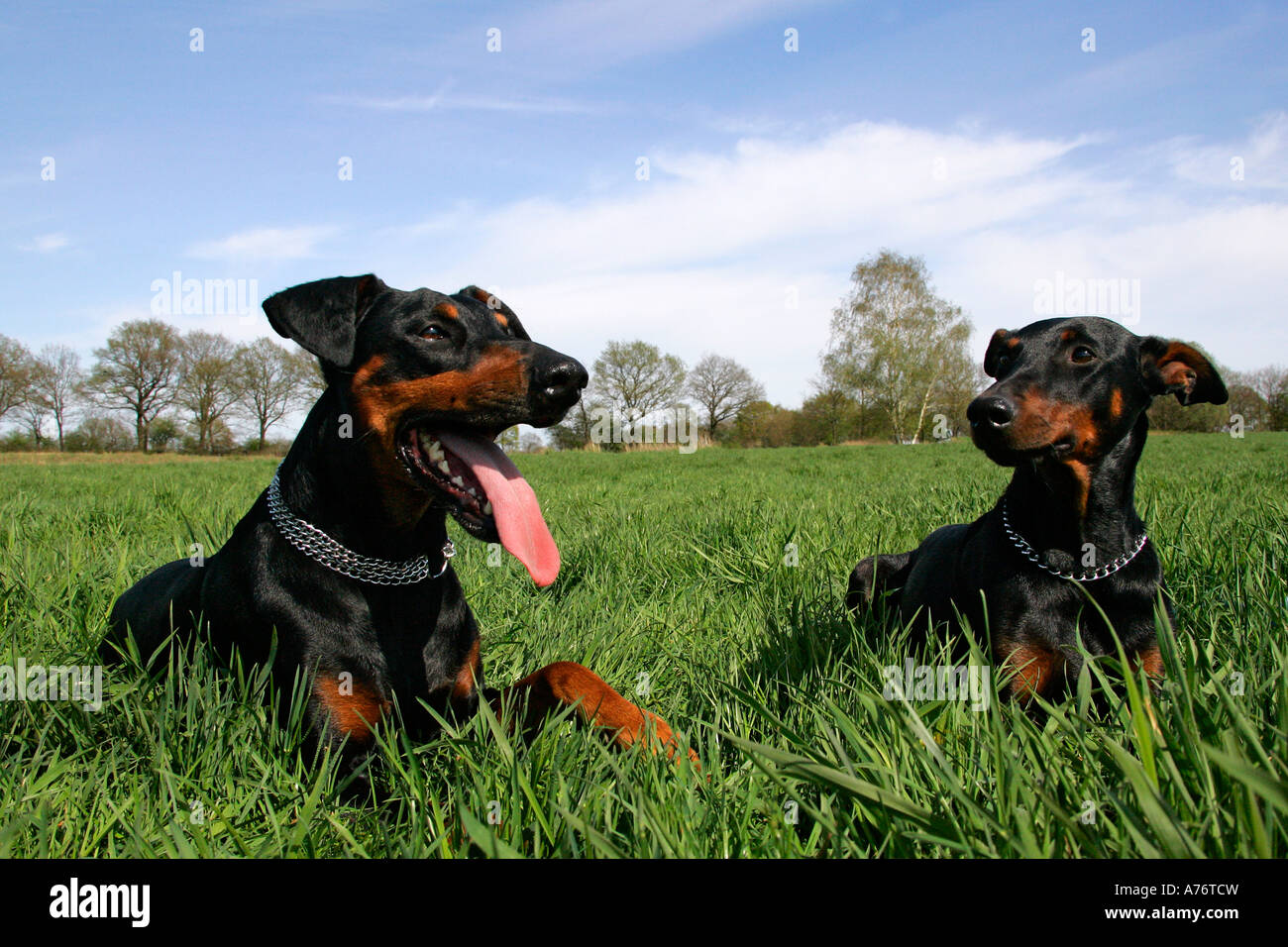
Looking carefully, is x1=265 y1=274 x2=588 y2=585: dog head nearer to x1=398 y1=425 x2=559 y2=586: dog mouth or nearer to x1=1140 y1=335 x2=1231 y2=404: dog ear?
x1=398 y1=425 x2=559 y2=586: dog mouth

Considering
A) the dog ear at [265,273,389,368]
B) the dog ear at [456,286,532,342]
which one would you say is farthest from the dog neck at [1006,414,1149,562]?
the dog ear at [265,273,389,368]

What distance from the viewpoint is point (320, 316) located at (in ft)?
8.47

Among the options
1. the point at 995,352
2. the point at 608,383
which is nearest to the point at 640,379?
the point at 608,383

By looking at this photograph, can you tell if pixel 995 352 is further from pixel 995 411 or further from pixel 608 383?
pixel 608 383

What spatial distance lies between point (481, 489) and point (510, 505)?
14 centimetres

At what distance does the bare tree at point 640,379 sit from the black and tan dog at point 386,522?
61112 millimetres

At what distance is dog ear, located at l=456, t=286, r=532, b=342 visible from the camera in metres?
3.13

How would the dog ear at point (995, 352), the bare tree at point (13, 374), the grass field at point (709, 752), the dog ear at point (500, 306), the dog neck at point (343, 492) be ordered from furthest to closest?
the bare tree at point (13, 374), the dog ear at point (995, 352), the dog ear at point (500, 306), the dog neck at point (343, 492), the grass field at point (709, 752)

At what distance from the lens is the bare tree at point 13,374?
2078 inches

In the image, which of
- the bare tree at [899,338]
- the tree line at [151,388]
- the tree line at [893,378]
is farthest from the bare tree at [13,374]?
the bare tree at [899,338]

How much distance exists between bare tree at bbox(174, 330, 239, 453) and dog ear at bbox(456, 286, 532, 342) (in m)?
65.4

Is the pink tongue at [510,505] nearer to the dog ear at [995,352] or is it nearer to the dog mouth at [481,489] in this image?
the dog mouth at [481,489]
